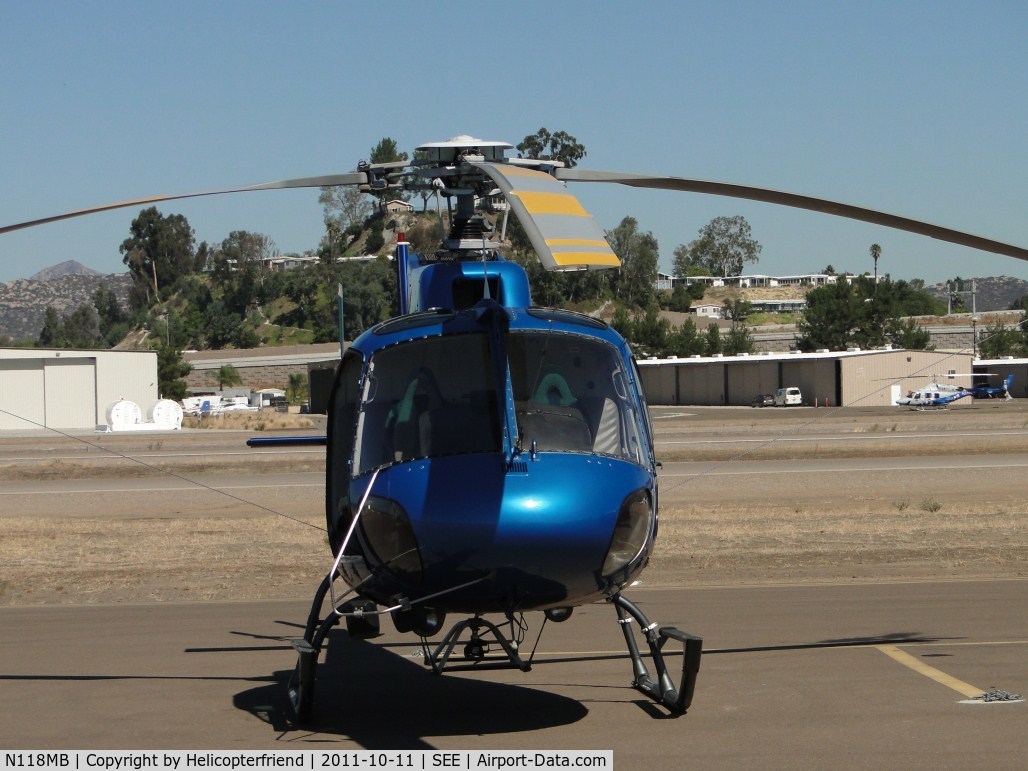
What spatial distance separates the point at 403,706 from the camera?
8.27 meters

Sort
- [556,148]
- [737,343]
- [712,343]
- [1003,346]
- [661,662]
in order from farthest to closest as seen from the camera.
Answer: [737,343] < [1003,346] < [712,343] < [556,148] < [661,662]

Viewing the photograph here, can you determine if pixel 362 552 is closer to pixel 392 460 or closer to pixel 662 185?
pixel 392 460

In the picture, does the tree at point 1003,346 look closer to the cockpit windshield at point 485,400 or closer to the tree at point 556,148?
the tree at point 556,148

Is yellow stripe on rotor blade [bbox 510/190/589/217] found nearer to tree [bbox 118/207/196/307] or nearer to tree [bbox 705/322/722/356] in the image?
tree [bbox 705/322/722/356]

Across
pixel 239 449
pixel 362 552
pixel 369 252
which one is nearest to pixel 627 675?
pixel 362 552

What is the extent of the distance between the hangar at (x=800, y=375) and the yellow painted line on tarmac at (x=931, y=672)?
58551 millimetres

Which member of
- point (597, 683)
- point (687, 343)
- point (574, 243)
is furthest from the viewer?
point (687, 343)

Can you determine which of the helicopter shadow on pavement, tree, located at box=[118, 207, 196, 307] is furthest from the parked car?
tree, located at box=[118, 207, 196, 307]

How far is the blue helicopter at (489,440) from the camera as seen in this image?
20.5ft

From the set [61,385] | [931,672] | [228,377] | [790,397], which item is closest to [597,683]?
[931,672]

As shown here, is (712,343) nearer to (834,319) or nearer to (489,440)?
(834,319)

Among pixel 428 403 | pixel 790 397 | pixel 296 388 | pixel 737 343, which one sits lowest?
pixel 790 397

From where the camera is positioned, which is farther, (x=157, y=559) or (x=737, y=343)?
(x=737, y=343)

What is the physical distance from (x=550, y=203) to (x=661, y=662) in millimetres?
3796
